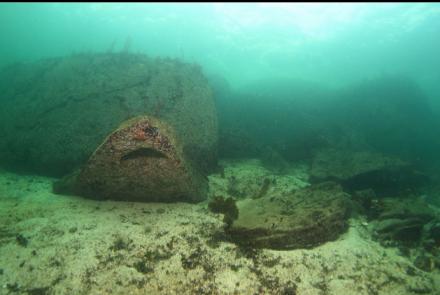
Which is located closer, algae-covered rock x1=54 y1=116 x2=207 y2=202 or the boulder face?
algae-covered rock x1=54 y1=116 x2=207 y2=202

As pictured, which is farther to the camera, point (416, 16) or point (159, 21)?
point (159, 21)

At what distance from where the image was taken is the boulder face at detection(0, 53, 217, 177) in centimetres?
830

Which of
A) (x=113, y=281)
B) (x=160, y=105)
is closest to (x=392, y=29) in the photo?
(x=160, y=105)

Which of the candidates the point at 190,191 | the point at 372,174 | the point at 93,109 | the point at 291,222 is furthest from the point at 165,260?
the point at 372,174

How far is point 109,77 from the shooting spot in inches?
404

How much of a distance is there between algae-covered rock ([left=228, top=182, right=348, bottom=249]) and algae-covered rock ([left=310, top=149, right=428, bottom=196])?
10.3ft

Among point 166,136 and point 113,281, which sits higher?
point 166,136

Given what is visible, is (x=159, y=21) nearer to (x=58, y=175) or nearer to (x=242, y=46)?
(x=242, y=46)

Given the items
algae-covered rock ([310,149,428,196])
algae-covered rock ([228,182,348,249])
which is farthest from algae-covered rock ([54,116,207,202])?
algae-covered rock ([310,149,428,196])

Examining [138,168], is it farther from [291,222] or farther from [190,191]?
[291,222]

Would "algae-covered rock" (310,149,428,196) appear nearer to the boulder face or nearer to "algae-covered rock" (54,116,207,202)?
the boulder face

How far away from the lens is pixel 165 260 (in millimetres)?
4270

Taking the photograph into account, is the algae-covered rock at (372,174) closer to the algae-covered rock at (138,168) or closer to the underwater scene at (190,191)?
the underwater scene at (190,191)

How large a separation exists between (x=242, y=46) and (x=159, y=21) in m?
16.4
